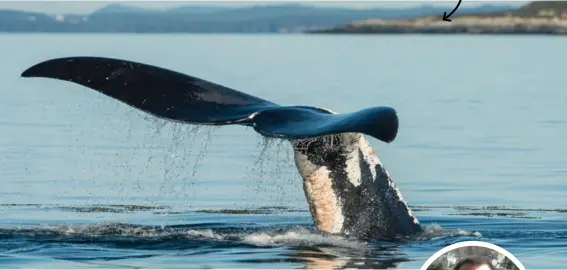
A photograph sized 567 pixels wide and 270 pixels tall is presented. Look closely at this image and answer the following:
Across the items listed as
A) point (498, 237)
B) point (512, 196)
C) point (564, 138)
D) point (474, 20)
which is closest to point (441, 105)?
point (564, 138)

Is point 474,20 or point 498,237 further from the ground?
point 474,20

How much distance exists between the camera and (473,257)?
7402 millimetres

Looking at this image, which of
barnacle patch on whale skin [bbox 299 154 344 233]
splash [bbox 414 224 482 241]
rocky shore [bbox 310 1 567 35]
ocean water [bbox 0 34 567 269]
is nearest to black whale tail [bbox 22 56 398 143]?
ocean water [bbox 0 34 567 269]

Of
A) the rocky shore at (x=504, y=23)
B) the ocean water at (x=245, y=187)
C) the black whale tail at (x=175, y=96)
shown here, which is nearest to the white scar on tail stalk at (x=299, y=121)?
the black whale tail at (x=175, y=96)

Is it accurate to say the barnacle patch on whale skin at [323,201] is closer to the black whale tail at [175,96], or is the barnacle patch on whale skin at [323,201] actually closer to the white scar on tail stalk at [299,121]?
the white scar on tail stalk at [299,121]

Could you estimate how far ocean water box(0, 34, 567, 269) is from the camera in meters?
9.96

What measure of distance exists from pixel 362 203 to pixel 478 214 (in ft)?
12.0

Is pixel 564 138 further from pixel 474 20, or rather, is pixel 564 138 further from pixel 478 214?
pixel 474 20

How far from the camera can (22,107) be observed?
26.7 m

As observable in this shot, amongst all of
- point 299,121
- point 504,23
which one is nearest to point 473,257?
point 299,121

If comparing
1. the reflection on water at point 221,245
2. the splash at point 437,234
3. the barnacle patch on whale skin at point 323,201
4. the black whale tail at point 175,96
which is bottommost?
the reflection on water at point 221,245

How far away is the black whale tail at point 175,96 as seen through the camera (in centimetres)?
938

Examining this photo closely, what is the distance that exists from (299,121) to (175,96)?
0.93 meters

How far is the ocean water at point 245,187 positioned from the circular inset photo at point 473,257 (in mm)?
1721
